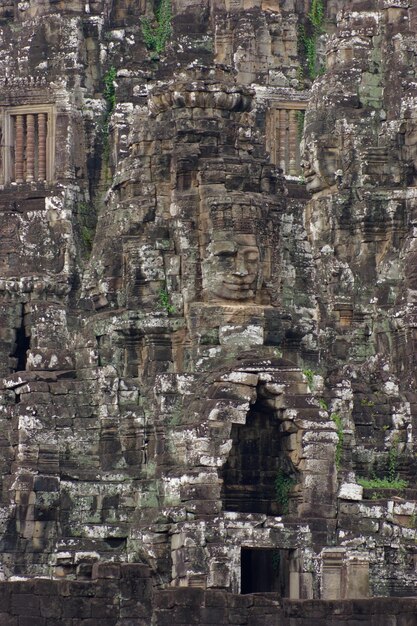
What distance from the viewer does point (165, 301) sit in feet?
244

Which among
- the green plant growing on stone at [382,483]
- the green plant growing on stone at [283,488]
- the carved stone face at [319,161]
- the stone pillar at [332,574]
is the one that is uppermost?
the carved stone face at [319,161]

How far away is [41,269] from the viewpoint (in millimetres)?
84250

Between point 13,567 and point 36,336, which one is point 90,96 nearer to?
point 36,336

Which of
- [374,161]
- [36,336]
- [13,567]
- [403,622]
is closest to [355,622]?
[403,622]

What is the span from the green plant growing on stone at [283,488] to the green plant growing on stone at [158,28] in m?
16.1

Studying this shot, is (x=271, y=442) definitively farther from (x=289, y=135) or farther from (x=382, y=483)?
(x=289, y=135)

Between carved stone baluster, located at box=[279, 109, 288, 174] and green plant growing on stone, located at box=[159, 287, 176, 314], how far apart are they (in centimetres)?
1329

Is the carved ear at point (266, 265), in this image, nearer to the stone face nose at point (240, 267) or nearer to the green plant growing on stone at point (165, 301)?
the stone face nose at point (240, 267)

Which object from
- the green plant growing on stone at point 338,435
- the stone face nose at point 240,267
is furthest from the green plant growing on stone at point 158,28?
the green plant growing on stone at point 338,435

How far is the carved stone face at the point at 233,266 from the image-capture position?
73375mm

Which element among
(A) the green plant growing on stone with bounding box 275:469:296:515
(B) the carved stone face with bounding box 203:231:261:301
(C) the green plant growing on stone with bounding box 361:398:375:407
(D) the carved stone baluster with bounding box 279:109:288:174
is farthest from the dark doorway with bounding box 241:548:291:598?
(D) the carved stone baluster with bounding box 279:109:288:174

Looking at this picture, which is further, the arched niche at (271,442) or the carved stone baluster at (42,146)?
the carved stone baluster at (42,146)

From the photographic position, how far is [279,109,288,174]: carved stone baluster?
286 feet

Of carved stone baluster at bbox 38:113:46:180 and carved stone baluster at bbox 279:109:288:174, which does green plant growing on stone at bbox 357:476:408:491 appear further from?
carved stone baluster at bbox 38:113:46:180
